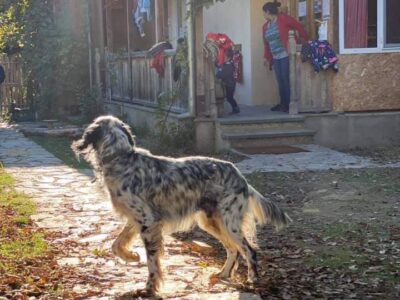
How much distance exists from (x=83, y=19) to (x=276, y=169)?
11056 millimetres

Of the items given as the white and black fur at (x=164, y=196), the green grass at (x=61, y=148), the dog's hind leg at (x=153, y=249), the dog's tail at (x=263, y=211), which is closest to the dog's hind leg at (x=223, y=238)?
the white and black fur at (x=164, y=196)

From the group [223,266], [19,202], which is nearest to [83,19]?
[19,202]

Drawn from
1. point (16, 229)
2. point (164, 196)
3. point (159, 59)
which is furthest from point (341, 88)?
point (164, 196)

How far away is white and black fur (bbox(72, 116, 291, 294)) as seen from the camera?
217 inches

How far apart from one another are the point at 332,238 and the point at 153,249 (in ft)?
7.83

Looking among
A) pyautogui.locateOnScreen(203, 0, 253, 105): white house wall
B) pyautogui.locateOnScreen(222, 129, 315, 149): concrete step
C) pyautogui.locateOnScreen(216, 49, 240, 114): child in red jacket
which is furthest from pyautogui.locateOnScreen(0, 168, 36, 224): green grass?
pyautogui.locateOnScreen(203, 0, 253, 105): white house wall

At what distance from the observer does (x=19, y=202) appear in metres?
8.72

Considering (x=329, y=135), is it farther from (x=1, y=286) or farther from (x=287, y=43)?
(x=1, y=286)

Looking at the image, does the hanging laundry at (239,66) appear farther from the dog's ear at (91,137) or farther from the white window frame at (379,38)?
the dog's ear at (91,137)

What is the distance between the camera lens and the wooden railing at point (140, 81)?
1384 centimetres

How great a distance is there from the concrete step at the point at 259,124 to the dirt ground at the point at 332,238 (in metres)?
2.60

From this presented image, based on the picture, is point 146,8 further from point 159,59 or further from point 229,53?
point 229,53

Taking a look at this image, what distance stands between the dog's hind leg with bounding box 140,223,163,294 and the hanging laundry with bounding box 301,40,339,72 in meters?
8.06

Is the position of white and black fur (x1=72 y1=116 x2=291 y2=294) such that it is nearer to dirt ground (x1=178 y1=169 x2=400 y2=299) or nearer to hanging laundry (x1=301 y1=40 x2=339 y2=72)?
dirt ground (x1=178 y1=169 x2=400 y2=299)
